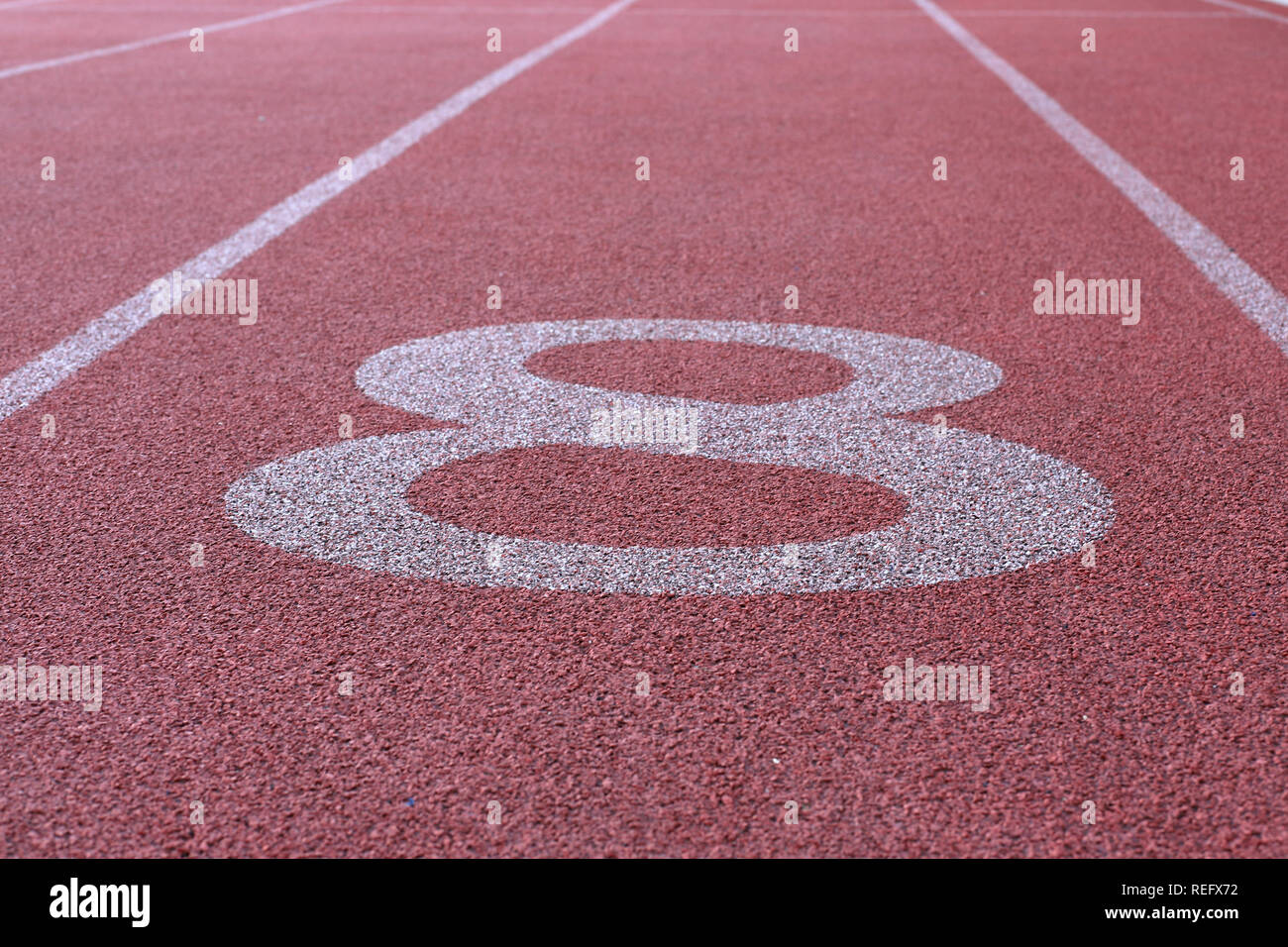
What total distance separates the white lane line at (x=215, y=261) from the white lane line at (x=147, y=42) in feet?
11.9

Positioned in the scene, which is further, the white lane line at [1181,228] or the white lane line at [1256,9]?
the white lane line at [1256,9]

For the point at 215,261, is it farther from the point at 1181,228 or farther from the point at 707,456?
the point at 1181,228

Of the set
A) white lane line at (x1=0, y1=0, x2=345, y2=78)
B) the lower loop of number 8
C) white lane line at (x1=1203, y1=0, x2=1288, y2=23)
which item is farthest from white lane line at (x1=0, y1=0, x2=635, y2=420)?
white lane line at (x1=1203, y1=0, x2=1288, y2=23)

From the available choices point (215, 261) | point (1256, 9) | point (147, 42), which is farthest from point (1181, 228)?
point (1256, 9)

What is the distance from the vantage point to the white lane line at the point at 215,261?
170 inches

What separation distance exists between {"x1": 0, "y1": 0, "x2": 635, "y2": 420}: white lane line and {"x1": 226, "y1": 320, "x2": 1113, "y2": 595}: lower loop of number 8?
2.97 feet

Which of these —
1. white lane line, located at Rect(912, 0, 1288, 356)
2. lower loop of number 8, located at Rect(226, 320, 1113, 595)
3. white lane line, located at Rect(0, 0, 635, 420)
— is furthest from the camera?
white lane line, located at Rect(912, 0, 1288, 356)

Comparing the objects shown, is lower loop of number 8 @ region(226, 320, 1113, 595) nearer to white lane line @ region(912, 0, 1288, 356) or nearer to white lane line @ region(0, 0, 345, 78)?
white lane line @ region(912, 0, 1288, 356)

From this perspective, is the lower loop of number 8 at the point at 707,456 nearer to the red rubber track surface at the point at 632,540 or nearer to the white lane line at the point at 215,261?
the red rubber track surface at the point at 632,540

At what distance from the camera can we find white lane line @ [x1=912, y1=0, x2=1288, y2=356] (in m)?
5.09

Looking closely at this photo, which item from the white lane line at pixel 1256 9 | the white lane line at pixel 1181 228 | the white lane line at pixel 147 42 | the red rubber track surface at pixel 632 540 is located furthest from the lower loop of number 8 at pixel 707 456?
the white lane line at pixel 1256 9

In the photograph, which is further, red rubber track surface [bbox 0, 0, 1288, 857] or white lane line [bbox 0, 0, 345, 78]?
white lane line [bbox 0, 0, 345, 78]

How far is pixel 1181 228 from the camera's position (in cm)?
626
